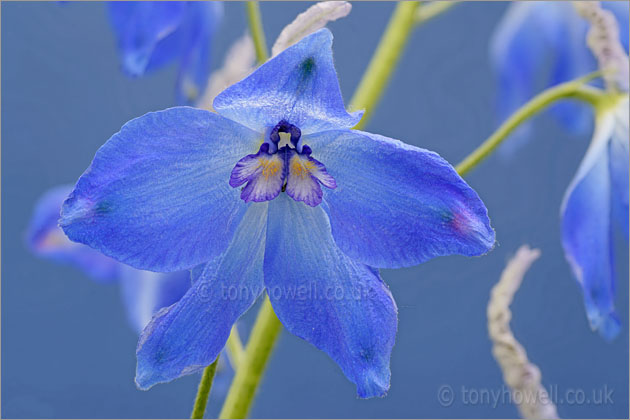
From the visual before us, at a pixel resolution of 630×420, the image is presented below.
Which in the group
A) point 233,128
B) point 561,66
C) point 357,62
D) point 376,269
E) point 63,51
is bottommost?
point 376,269

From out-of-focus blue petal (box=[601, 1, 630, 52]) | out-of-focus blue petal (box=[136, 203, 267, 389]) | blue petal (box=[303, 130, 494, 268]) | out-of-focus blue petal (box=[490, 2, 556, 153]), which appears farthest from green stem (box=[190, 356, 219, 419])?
out-of-focus blue petal (box=[490, 2, 556, 153])

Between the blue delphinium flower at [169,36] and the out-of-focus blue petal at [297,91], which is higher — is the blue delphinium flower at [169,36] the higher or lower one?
the higher one

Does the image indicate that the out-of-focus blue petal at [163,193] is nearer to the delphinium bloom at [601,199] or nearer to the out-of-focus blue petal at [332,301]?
the out-of-focus blue petal at [332,301]

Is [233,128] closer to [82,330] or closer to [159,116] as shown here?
[159,116]

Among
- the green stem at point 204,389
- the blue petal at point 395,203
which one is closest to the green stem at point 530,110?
the blue petal at point 395,203

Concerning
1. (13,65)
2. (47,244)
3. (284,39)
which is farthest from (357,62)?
(284,39)

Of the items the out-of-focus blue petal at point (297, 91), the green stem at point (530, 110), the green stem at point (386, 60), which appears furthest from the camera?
the green stem at point (386, 60)

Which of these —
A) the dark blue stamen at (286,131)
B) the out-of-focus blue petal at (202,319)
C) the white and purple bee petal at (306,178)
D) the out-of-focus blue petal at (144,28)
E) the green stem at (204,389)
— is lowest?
the green stem at (204,389)

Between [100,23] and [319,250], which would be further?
[100,23]
